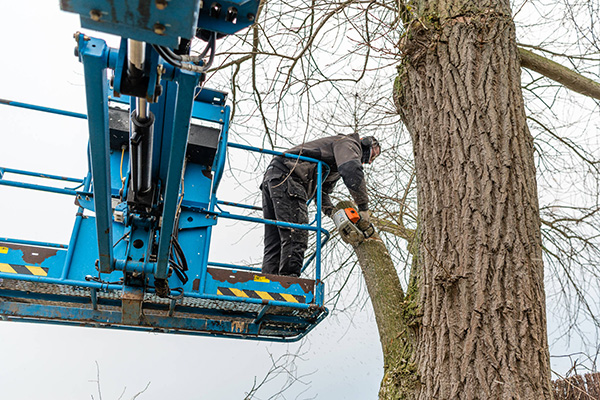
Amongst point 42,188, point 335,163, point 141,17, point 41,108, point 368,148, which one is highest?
point 368,148

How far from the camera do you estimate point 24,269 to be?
366 cm

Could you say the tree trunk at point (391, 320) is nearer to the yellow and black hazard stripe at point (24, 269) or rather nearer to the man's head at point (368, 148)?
the man's head at point (368, 148)

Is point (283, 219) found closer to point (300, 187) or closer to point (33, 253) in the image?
point (300, 187)

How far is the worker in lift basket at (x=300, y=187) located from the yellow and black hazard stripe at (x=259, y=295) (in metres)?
0.78

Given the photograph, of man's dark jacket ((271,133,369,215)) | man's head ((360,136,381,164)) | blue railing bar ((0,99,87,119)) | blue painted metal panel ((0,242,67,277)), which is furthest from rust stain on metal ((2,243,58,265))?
man's head ((360,136,381,164))

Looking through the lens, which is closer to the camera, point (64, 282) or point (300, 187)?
point (64, 282)

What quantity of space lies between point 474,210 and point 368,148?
2.34 m

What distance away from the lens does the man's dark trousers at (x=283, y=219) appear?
4.92 metres

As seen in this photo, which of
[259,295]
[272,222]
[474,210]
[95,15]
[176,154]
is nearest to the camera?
[95,15]

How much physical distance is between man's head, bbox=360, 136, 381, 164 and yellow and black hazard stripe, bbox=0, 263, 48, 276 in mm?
3024

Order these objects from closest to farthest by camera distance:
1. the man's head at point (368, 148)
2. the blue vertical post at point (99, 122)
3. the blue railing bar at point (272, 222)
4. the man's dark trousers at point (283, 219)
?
the blue vertical post at point (99, 122) → the blue railing bar at point (272, 222) → the man's dark trousers at point (283, 219) → the man's head at point (368, 148)

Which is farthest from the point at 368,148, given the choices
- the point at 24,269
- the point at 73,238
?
the point at 24,269

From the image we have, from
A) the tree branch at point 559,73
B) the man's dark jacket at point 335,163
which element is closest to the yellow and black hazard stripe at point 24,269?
the man's dark jacket at point 335,163

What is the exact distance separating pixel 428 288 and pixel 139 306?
69.9 inches
